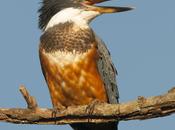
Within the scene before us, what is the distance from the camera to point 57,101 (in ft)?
27.9

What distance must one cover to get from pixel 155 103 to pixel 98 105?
1154 millimetres

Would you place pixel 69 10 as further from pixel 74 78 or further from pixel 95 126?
pixel 95 126

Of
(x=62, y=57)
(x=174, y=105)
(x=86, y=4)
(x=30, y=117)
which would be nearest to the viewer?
(x=174, y=105)

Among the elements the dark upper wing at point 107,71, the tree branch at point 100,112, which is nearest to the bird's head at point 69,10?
the dark upper wing at point 107,71

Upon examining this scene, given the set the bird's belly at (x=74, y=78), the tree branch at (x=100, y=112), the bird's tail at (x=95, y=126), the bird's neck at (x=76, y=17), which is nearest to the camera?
the tree branch at (x=100, y=112)

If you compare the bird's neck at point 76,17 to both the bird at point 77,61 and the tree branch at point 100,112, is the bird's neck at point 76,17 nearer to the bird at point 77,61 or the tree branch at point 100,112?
the bird at point 77,61

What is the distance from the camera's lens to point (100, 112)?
281 inches

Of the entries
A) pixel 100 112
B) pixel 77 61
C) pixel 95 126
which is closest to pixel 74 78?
pixel 77 61

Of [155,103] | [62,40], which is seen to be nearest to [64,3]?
[62,40]

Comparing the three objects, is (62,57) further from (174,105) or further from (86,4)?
(174,105)

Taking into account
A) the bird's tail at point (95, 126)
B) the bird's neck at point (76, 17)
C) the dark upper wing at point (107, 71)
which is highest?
the bird's neck at point (76, 17)

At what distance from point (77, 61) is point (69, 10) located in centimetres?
107

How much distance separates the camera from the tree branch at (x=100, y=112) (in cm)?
641

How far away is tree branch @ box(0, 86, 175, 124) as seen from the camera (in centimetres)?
641
